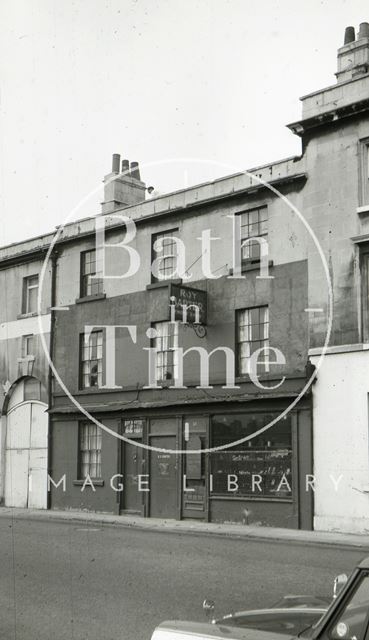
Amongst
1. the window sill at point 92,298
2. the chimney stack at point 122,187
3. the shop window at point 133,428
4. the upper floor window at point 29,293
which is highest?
the chimney stack at point 122,187

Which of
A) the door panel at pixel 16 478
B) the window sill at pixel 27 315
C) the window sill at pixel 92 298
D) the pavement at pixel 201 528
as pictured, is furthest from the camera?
the window sill at pixel 27 315

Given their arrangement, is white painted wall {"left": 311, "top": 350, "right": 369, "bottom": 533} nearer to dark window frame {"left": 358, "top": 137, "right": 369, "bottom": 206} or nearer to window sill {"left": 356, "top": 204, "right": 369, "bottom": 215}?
window sill {"left": 356, "top": 204, "right": 369, "bottom": 215}

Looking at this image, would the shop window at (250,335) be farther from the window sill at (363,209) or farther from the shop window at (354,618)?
the shop window at (354,618)

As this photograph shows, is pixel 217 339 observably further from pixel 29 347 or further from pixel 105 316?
pixel 29 347

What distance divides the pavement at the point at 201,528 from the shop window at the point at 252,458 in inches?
39.9

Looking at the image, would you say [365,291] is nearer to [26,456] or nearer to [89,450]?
[89,450]

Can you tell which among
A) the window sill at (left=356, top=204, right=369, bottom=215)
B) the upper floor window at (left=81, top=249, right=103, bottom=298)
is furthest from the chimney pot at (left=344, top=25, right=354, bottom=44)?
the upper floor window at (left=81, top=249, right=103, bottom=298)

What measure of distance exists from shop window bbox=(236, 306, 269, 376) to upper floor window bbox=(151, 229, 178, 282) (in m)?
2.99

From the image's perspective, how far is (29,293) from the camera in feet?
95.6

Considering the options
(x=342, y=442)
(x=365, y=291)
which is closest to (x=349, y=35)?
(x=365, y=291)

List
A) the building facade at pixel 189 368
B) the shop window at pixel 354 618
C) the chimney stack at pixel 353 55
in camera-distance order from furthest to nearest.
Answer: the building facade at pixel 189 368
the chimney stack at pixel 353 55
the shop window at pixel 354 618

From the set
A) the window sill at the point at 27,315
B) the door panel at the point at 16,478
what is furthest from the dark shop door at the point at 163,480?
the window sill at the point at 27,315

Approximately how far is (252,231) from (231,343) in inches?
128

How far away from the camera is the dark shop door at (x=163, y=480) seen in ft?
74.4
